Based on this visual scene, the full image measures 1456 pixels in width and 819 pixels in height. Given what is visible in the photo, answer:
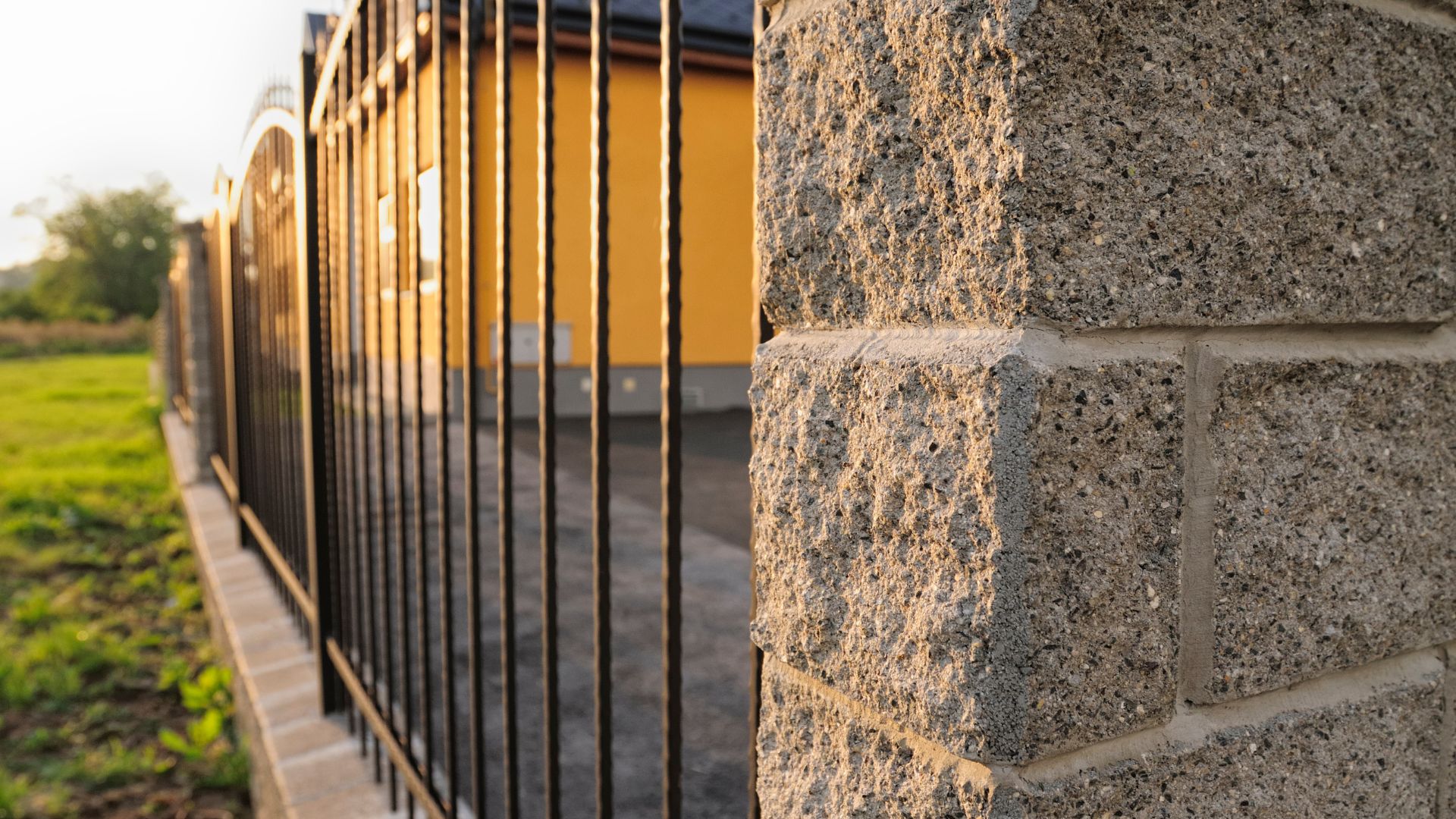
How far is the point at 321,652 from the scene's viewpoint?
3291 millimetres

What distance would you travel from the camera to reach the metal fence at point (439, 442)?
1.40 m

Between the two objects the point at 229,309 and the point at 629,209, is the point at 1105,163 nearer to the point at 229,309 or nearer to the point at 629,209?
the point at 229,309

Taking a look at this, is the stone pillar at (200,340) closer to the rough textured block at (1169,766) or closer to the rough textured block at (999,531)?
the rough textured block at (1169,766)

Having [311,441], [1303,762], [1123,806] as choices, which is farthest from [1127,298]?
[311,441]

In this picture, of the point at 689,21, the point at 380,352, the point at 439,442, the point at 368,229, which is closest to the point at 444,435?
the point at 439,442

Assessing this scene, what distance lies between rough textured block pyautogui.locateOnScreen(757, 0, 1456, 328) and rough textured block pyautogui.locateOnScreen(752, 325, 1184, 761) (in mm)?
49

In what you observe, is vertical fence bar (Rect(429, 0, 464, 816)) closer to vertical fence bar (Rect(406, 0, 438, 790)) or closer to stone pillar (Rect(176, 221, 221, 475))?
vertical fence bar (Rect(406, 0, 438, 790))

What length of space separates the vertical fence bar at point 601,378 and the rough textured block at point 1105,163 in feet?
1.26

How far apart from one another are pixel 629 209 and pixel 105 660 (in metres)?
8.53

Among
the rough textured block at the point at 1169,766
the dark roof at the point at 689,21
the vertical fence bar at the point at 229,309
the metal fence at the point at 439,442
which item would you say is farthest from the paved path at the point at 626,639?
the dark roof at the point at 689,21

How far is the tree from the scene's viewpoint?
163 ft

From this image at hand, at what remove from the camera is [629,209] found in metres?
12.5

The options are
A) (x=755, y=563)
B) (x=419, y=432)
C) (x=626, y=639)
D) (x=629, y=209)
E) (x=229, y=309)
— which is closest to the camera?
(x=755, y=563)

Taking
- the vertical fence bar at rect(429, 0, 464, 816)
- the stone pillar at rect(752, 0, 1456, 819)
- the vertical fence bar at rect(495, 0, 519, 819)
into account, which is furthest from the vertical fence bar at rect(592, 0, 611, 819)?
the vertical fence bar at rect(429, 0, 464, 816)
